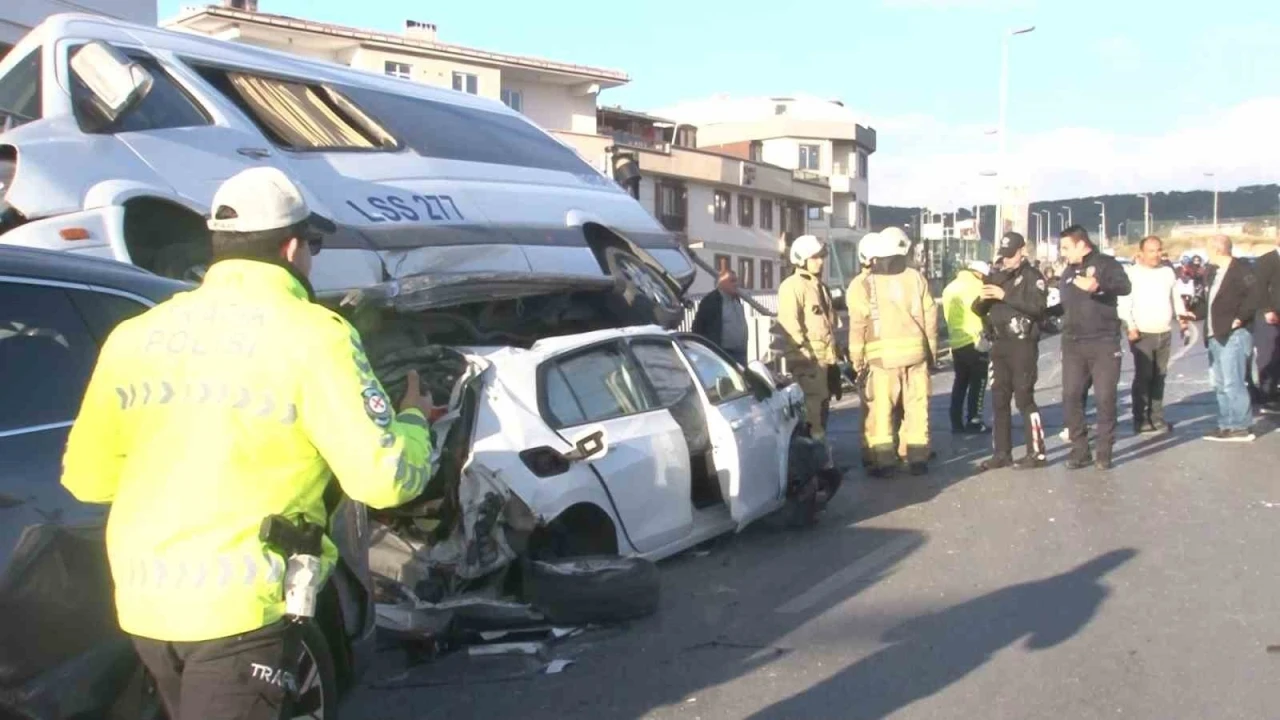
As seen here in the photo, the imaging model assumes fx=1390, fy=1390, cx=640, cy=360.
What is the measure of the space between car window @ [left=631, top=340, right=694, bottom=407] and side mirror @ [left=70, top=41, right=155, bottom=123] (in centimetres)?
297

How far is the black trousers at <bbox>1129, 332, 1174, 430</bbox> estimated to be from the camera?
12781 millimetres

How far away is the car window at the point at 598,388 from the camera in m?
7.07

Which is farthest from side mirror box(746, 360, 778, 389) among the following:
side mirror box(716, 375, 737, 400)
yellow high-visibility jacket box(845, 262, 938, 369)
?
yellow high-visibility jacket box(845, 262, 938, 369)

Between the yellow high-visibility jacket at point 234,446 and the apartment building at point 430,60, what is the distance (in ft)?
114

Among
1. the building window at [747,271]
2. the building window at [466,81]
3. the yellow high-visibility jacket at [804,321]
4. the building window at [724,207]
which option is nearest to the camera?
the yellow high-visibility jacket at [804,321]

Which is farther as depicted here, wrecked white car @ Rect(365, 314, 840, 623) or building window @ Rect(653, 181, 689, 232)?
building window @ Rect(653, 181, 689, 232)

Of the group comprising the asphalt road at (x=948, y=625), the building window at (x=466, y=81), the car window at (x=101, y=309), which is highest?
the building window at (x=466, y=81)

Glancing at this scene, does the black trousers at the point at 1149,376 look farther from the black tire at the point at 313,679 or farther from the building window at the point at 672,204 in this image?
the building window at the point at 672,204

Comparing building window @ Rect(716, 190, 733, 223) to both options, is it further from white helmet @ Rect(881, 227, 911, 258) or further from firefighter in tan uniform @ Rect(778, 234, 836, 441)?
white helmet @ Rect(881, 227, 911, 258)

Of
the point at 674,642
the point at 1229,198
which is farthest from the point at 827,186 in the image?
the point at 1229,198

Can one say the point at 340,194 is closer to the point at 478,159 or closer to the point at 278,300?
the point at 478,159

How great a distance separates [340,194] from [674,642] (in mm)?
3590

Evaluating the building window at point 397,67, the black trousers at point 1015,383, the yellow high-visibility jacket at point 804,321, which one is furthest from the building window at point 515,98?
the black trousers at point 1015,383

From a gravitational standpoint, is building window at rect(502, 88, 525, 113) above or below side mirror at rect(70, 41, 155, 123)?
above
